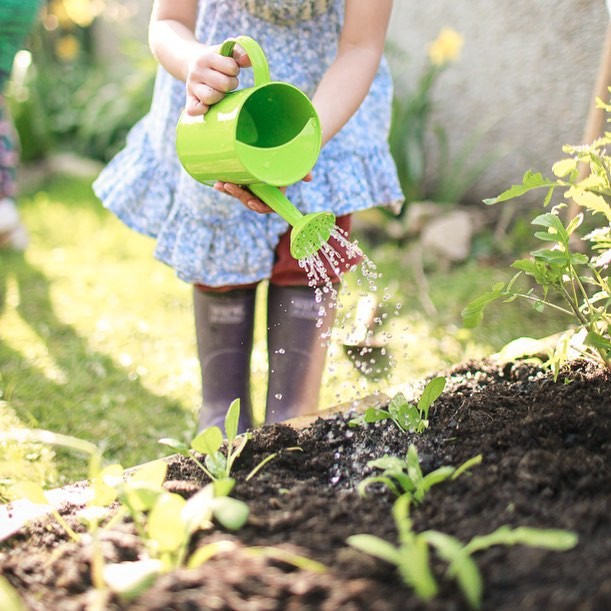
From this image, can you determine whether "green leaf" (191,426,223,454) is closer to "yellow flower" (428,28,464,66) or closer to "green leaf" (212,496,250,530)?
"green leaf" (212,496,250,530)

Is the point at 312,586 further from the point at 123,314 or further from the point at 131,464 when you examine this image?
the point at 123,314

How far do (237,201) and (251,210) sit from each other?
0.16ft

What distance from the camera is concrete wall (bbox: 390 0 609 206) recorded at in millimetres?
2980

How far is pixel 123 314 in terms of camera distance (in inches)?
105

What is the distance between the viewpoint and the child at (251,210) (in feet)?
5.52

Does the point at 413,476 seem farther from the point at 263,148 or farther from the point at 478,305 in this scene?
the point at 263,148

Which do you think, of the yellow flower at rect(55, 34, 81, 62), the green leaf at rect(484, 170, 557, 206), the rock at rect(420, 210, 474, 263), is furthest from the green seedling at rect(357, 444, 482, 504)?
the yellow flower at rect(55, 34, 81, 62)

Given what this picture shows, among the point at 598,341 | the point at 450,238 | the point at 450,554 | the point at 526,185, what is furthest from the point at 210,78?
the point at 450,238

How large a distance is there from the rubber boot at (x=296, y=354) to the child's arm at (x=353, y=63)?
0.40 m

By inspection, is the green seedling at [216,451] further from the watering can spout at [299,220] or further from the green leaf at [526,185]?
the green leaf at [526,185]

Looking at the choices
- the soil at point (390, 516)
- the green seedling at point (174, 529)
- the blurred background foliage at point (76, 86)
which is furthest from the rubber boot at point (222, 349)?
the blurred background foliage at point (76, 86)

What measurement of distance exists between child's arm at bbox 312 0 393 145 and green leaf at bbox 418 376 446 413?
20.5 inches

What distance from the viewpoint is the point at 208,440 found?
3.71 ft

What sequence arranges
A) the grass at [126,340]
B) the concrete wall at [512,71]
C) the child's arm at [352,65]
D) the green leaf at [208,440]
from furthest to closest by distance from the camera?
the concrete wall at [512,71] → the grass at [126,340] → the child's arm at [352,65] → the green leaf at [208,440]
